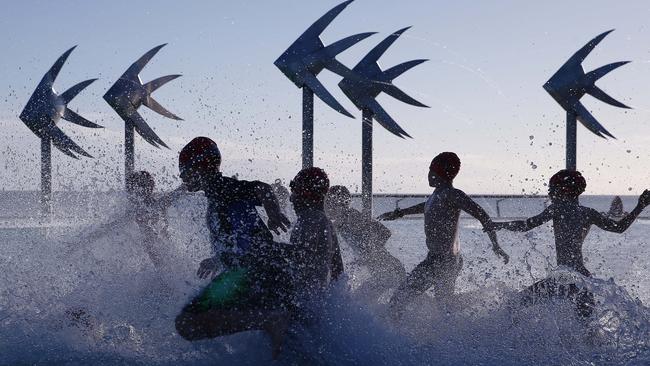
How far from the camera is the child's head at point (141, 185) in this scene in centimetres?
739

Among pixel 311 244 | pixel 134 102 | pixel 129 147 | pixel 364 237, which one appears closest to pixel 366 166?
pixel 129 147

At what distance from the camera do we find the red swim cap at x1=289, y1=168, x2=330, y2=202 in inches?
185

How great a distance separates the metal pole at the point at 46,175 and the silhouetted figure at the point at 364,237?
14.8m

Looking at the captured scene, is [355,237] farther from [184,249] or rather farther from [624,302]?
[624,302]

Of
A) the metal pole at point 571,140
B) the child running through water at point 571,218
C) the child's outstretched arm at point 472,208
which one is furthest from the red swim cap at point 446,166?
the metal pole at point 571,140

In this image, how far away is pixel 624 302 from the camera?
556cm

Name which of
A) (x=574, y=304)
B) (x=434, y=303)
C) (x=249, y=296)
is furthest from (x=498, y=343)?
(x=249, y=296)

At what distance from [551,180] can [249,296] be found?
10.8 feet

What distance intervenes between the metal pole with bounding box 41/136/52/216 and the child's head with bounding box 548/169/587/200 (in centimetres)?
1671

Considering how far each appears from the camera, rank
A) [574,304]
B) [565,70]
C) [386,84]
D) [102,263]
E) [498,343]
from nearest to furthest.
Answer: [498,343], [574,304], [102,263], [565,70], [386,84]

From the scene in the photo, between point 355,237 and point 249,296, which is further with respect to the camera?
point 355,237

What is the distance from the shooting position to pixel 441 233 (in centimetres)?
646

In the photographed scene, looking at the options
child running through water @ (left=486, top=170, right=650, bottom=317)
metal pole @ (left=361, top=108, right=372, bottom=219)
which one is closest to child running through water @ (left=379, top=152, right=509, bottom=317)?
child running through water @ (left=486, top=170, right=650, bottom=317)

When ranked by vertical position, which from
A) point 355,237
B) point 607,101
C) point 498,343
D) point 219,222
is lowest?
point 498,343
